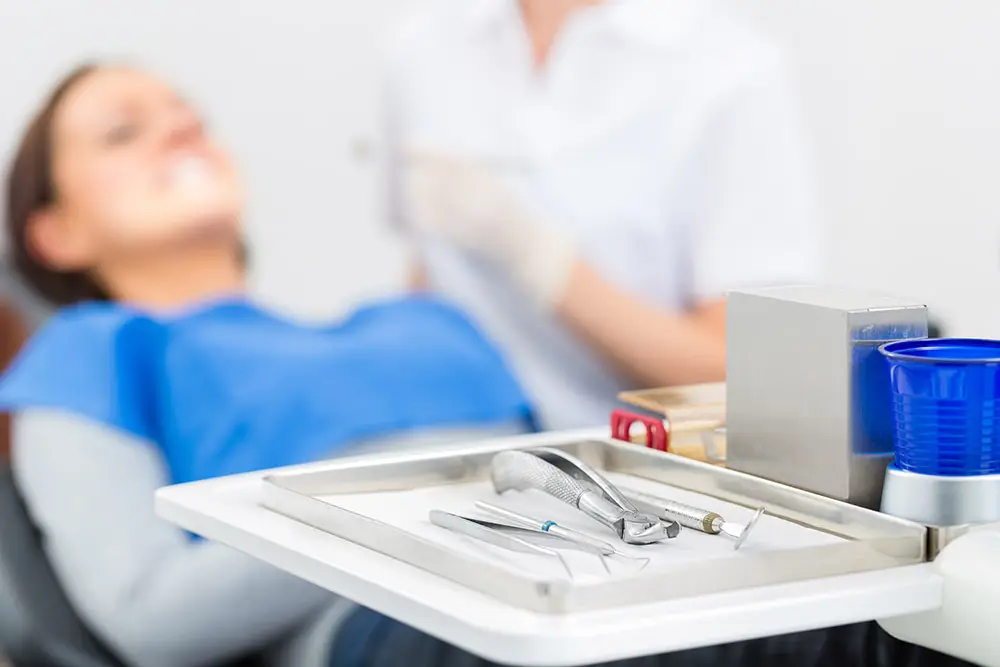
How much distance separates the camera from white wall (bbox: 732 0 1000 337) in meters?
2.37

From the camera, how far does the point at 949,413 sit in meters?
0.83

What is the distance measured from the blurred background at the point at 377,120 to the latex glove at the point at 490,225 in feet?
0.28

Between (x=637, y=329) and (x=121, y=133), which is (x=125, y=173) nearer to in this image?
(x=121, y=133)

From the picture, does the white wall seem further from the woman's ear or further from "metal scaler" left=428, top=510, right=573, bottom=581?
"metal scaler" left=428, top=510, right=573, bottom=581

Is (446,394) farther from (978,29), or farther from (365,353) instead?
(978,29)

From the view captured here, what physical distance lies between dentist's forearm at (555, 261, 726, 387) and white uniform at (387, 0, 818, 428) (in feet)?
0.07

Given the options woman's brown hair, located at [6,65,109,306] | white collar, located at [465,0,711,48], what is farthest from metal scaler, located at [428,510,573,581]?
white collar, located at [465,0,711,48]

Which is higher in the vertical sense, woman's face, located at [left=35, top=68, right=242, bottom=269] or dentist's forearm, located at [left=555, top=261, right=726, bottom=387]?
woman's face, located at [left=35, top=68, right=242, bottom=269]

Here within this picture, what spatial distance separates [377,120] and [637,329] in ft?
1.84

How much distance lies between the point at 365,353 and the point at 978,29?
45.4 inches

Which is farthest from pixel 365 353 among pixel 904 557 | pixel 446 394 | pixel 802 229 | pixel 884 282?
pixel 904 557

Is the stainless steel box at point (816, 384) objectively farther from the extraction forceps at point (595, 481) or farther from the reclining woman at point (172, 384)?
the reclining woman at point (172, 384)

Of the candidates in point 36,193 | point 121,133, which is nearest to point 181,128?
point 121,133

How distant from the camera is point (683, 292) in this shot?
240cm
